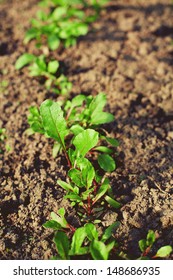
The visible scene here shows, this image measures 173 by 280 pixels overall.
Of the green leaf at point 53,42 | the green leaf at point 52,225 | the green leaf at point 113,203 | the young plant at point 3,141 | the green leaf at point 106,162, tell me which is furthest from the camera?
the green leaf at point 53,42

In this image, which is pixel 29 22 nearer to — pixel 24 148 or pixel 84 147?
pixel 24 148

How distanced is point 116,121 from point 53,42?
0.83 meters

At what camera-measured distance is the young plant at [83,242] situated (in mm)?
1729

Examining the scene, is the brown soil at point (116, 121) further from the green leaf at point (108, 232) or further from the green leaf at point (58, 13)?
the green leaf at point (58, 13)

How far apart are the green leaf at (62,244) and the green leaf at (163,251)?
0.43 metres

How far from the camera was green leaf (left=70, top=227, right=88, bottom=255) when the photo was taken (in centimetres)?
178

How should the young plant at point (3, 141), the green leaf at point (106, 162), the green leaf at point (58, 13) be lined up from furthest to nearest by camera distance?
the green leaf at point (58, 13) < the young plant at point (3, 141) < the green leaf at point (106, 162)

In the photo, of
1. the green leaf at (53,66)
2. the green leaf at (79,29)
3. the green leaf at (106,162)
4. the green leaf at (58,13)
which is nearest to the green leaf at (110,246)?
the green leaf at (106,162)

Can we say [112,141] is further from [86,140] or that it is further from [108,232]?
[108,232]

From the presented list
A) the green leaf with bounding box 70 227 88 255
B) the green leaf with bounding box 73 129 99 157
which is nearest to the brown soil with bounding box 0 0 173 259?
the green leaf with bounding box 70 227 88 255

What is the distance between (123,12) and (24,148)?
61.7 inches

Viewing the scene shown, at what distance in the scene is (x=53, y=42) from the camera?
2762 millimetres

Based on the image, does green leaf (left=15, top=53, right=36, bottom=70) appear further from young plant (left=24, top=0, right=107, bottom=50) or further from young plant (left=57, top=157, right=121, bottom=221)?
young plant (left=57, top=157, right=121, bottom=221)

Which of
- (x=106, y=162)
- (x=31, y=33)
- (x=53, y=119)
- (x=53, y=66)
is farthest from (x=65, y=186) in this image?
(x=31, y=33)
